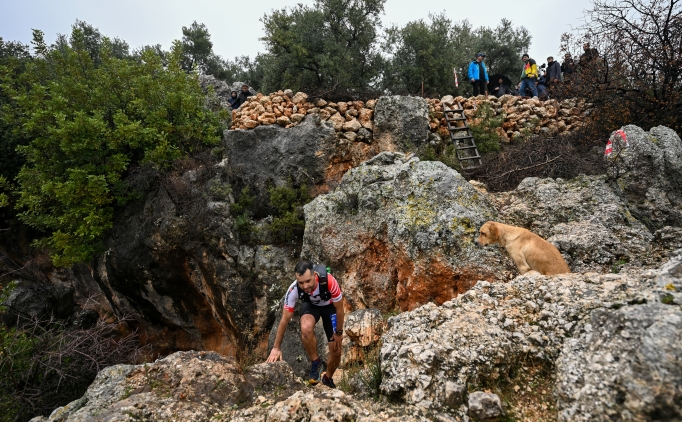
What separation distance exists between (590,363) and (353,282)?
4861mm

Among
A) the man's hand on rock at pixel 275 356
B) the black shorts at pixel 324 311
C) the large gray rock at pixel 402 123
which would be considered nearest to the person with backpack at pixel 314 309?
the black shorts at pixel 324 311

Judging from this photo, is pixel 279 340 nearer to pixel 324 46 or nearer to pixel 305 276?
pixel 305 276

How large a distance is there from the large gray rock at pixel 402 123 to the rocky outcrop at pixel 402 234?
9.74 ft

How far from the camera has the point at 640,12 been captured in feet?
29.8

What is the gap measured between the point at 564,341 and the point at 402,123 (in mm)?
8901

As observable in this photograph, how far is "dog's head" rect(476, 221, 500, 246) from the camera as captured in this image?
17.7 feet

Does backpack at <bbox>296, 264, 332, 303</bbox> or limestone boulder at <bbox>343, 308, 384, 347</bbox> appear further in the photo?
limestone boulder at <bbox>343, 308, 384, 347</bbox>

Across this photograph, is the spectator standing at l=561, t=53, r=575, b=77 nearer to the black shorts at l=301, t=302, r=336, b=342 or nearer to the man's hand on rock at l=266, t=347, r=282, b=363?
the black shorts at l=301, t=302, r=336, b=342

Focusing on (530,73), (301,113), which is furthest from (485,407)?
(530,73)

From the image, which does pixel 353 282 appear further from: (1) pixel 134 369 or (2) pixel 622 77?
(2) pixel 622 77

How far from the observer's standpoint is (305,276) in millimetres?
4594

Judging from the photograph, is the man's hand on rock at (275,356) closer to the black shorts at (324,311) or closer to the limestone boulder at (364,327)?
the black shorts at (324,311)

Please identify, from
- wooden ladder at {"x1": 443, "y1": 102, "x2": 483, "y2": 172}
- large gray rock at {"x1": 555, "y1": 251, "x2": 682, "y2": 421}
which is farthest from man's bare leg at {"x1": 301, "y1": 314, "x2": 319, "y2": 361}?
wooden ladder at {"x1": 443, "y1": 102, "x2": 483, "y2": 172}

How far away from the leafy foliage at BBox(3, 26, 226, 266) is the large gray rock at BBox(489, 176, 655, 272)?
28.7 ft
